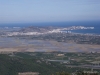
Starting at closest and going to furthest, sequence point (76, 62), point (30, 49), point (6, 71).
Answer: point (6, 71)
point (76, 62)
point (30, 49)

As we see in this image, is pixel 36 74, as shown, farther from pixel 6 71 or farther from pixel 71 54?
pixel 71 54

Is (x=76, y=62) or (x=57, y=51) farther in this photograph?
(x=57, y=51)

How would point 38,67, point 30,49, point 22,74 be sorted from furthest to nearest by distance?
point 30,49, point 38,67, point 22,74

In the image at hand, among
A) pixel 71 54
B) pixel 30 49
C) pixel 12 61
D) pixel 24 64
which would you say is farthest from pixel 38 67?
pixel 30 49

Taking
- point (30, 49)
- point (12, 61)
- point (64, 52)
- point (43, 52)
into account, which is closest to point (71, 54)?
point (64, 52)

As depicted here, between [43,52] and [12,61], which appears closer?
[12,61]

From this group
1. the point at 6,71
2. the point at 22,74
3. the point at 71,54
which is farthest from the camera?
the point at 71,54

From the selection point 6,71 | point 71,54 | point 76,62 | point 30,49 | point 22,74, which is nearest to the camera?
point 22,74

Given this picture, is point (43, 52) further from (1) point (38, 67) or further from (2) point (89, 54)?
(1) point (38, 67)
